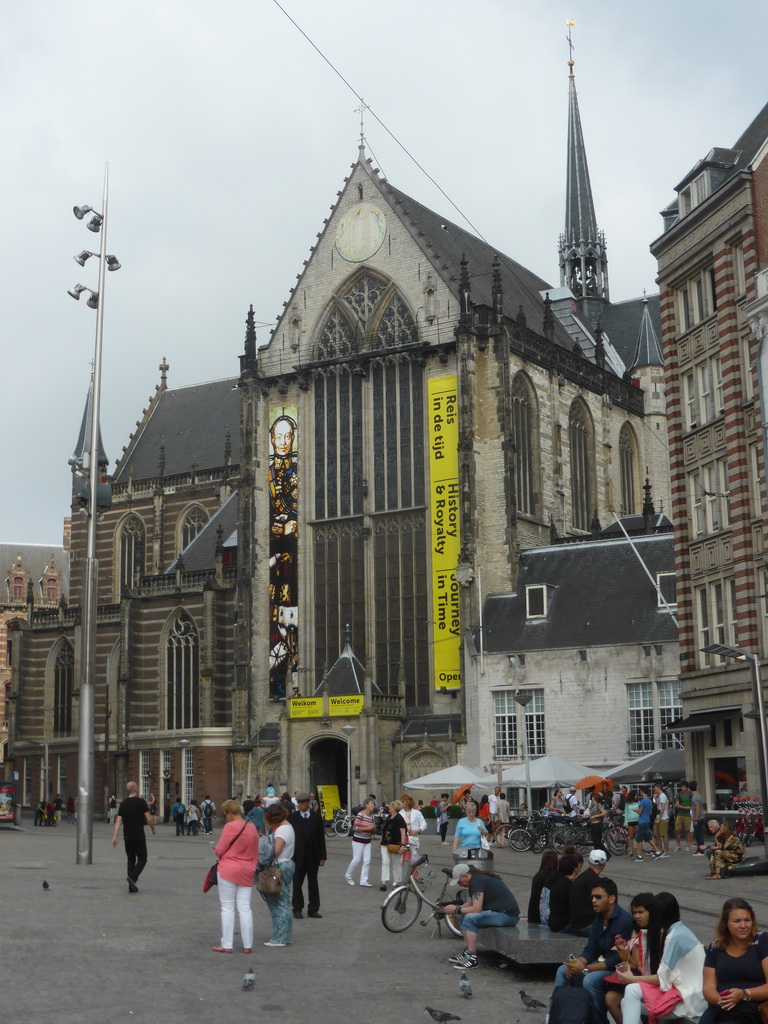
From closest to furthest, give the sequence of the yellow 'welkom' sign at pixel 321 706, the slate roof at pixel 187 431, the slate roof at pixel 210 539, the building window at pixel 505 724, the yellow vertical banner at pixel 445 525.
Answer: the building window at pixel 505 724 < the yellow 'welkom' sign at pixel 321 706 < the yellow vertical banner at pixel 445 525 < the slate roof at pixel 210 539 < the slate roof at pixel 187 431

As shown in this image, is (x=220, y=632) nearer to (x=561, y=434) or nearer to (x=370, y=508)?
(x=370, y=508)

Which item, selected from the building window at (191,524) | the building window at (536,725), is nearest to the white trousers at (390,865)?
the building window at (536,725)

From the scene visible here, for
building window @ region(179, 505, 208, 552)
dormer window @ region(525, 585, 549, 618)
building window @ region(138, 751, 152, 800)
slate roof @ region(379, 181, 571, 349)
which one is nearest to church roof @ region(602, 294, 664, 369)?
slate roof @ region(379, 181, 571, 349)

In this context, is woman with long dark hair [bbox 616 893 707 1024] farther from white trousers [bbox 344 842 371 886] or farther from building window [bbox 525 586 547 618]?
building window [bbox 525 586 547 618]

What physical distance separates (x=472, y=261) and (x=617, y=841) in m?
36.0

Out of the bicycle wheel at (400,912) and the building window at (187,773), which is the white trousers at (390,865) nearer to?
the bicycle wheel at (400,912)

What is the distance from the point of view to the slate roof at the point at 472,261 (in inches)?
2223

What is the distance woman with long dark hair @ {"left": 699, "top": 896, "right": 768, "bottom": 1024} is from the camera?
8.61 metres

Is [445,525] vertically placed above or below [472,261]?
below

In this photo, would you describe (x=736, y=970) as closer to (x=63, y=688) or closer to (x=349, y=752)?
(x=349, y=752)

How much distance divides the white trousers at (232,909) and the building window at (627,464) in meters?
49.4

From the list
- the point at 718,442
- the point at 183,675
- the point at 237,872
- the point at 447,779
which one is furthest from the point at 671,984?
the point at 183,675

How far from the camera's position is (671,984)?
9516mm

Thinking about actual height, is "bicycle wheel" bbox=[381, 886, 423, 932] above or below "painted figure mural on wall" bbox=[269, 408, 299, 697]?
below
